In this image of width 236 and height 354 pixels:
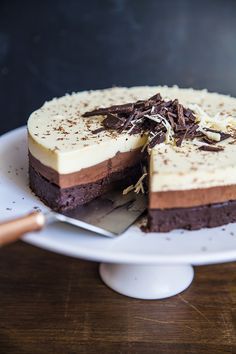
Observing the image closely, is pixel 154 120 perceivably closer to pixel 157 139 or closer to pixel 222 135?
pixel 157 139

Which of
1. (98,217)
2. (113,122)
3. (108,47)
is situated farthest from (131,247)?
(108,47)

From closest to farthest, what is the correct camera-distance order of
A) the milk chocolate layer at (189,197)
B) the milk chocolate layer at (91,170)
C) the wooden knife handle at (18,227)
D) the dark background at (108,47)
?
the wooden knife handle at (18,227) < the milk chocolate layer at (189,197) < the milk chocolate layer at (91,170) < the dark background at (108,47)

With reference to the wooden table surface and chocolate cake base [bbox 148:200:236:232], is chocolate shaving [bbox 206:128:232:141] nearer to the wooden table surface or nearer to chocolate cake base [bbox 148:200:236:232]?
chocolate cake base [bbox 148:200:236:232]

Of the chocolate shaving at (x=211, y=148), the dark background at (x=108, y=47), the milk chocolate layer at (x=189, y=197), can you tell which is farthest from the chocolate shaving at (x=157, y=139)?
the dark background at (x=108, y=47)

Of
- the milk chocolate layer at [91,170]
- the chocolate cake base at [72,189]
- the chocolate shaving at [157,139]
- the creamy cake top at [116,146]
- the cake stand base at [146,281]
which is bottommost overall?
the cake stand base at [146,281]

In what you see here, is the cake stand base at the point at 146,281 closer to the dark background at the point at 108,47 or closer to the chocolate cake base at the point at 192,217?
the chocolate cake base at the point at 192,217
